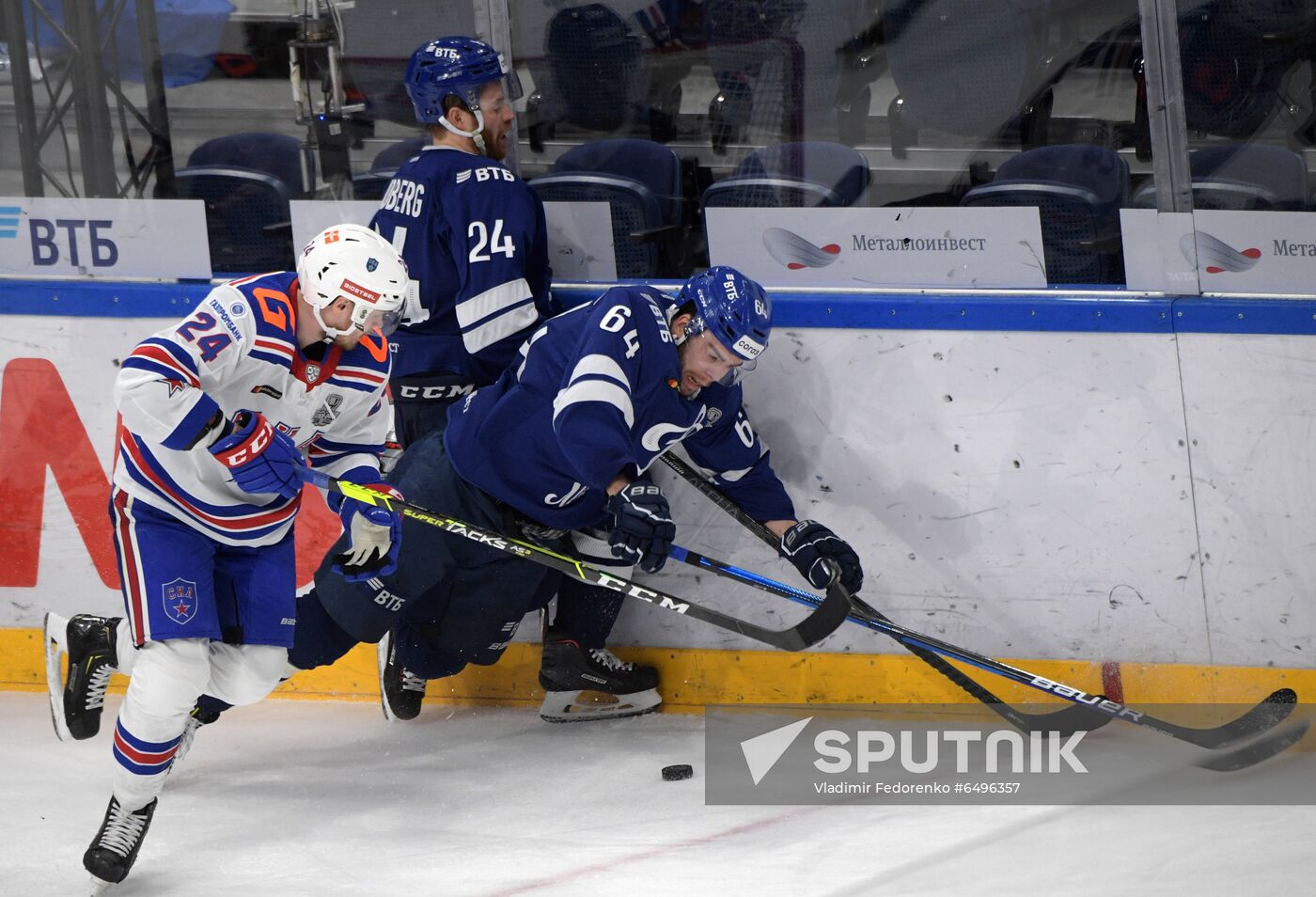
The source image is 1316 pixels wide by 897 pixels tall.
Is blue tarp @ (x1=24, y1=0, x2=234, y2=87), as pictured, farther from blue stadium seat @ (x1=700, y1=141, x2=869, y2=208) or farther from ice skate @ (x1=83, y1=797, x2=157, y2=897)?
ice skate @ (x1=83, y1=797, x2=157, y2=897)

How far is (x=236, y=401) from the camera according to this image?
284 cm

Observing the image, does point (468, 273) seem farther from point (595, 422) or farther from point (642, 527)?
point (642, 527)

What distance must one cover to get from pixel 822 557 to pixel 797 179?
2.98 feet

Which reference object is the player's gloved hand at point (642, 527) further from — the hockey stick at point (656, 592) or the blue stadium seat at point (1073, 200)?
the blue stadium seat at point (1073, 200)

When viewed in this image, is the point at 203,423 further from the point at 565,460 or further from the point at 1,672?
the point at 1,672

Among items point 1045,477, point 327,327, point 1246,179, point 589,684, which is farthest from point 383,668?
point 1246,179

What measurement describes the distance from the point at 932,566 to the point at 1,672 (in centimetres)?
235

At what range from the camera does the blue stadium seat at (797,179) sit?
3.43m

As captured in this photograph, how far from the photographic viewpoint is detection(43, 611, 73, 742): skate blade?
3.26 m

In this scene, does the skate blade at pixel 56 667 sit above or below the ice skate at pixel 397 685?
above

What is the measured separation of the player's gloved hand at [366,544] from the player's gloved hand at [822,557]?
84 centimetres

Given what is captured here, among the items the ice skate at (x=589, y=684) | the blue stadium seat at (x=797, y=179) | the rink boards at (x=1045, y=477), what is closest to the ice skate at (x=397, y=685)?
the ice skate at (x=589, y=684)

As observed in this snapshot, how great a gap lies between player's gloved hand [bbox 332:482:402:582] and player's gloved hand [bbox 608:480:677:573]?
43cm

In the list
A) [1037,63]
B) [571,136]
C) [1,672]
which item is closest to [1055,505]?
[1037,63]
